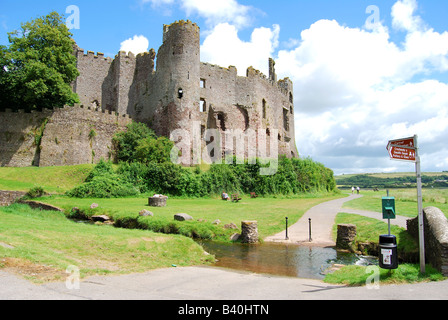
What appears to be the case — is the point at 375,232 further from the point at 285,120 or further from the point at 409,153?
the point at 285,120

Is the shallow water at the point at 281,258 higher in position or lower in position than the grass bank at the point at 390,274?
lower

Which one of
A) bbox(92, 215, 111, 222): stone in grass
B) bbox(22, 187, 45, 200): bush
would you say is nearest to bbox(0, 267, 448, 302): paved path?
bbox(92, 215, 111, 222): stone in grass

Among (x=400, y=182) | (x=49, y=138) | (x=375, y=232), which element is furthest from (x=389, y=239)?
(x=400, y=182)

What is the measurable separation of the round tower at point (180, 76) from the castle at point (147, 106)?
4.1 inches

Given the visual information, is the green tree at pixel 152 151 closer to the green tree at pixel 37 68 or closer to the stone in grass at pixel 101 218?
the green tree at pixel 37 68

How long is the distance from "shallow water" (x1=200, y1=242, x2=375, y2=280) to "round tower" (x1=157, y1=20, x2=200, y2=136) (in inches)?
912

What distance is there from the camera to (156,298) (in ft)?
18.3

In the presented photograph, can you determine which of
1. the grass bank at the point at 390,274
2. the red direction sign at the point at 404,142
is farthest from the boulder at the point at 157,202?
the red direction sign at the point at 404,142

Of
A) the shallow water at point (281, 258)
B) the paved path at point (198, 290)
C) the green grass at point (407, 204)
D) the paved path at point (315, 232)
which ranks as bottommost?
the shallow water at point (281, 258)

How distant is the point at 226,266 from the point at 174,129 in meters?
26.1

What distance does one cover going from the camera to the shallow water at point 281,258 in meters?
10.2

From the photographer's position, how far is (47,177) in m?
28.2
